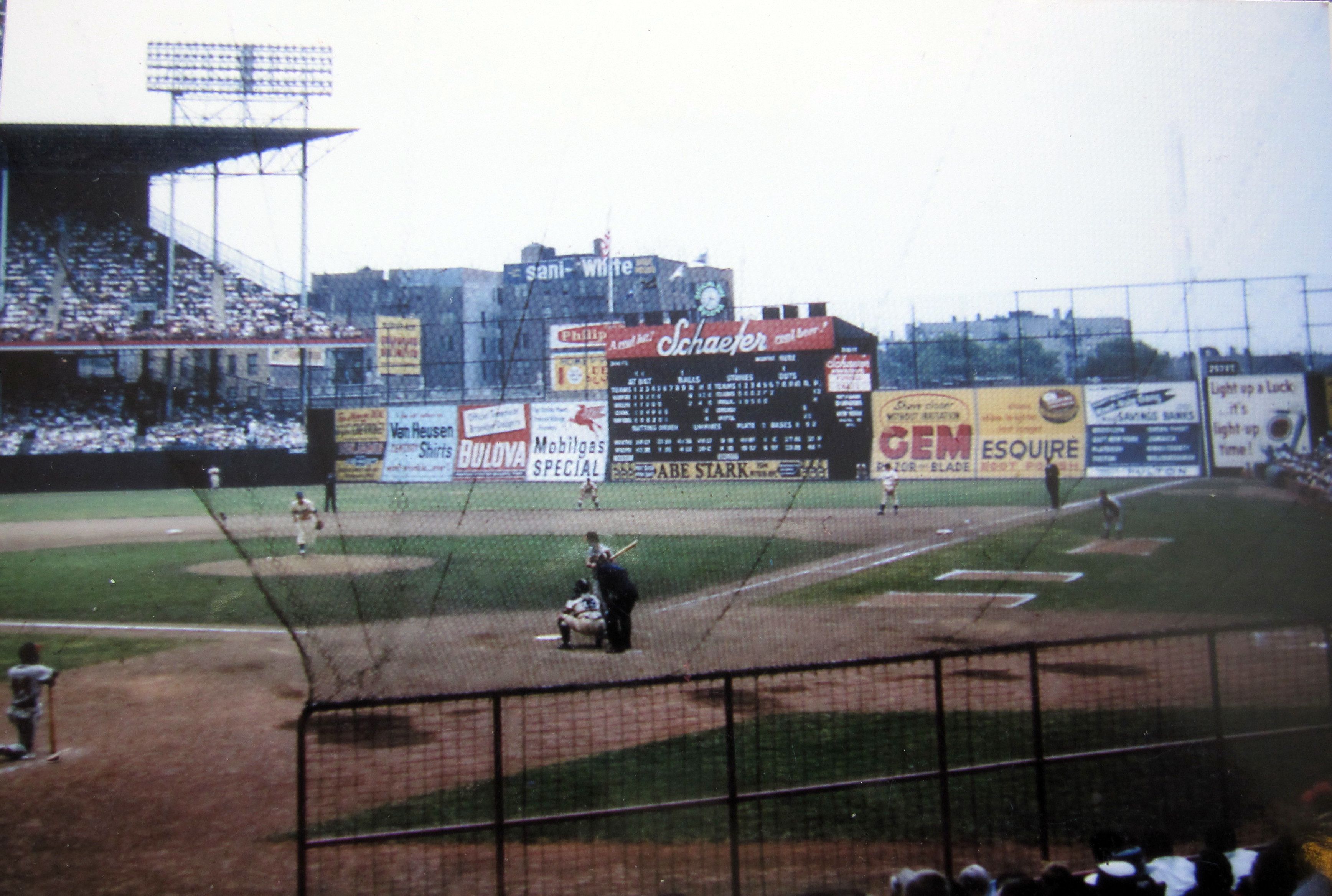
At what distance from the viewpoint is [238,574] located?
46.3ft

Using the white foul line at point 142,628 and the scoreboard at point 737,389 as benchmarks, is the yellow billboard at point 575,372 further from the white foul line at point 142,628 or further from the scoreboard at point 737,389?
the white foul line at point 142,628

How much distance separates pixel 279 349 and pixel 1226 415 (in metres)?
22.5

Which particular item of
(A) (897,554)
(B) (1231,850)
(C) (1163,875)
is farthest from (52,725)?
(A) (897,554)

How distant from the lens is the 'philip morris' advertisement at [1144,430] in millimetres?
16359

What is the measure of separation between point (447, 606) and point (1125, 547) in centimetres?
1062

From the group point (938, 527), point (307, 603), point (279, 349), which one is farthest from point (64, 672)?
point (279, 349)

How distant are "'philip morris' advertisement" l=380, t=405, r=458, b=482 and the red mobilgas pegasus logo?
4.82 m

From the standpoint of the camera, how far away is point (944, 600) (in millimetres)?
10953

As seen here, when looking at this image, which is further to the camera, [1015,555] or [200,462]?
[200,462]

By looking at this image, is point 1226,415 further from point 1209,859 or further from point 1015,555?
point 1209,859

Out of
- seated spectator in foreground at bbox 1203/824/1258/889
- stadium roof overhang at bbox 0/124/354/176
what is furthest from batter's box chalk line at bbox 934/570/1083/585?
stadium roof overhang at bbox 0/124/354/176

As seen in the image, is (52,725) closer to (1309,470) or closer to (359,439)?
(1309,470)

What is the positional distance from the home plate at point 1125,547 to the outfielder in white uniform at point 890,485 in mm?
4704

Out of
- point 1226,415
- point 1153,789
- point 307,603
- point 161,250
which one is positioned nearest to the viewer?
point 1153,789
